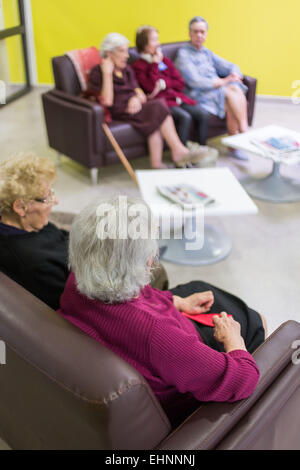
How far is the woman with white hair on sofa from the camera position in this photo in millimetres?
3605

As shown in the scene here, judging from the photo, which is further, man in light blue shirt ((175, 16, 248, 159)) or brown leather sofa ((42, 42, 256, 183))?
man in light blue shirt ((175, 16, 248, 159))

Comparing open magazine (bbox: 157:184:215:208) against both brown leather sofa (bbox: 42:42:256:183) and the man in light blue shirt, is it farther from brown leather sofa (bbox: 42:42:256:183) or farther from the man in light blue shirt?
the man in light blue shirt

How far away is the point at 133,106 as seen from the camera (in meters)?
3.69

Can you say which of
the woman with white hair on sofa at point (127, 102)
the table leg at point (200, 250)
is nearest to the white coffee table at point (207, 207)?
the table leg at point (200, 250)

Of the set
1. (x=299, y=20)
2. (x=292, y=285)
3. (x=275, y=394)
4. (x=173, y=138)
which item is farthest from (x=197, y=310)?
(x=299, y=20)

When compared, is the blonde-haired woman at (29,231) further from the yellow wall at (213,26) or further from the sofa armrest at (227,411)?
the yellow wall at (213,26)

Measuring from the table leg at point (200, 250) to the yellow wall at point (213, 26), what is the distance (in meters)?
2.84

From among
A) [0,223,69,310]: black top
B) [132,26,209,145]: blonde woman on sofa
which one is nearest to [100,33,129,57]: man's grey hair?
[132,26,209,145]: blonde woman on sofa

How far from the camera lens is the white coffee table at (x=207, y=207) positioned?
100 inches

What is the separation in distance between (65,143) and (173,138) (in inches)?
34.8

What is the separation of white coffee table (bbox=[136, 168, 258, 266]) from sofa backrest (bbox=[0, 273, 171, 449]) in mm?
1439

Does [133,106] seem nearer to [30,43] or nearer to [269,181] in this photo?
[269,181]

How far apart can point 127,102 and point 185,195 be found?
150 cm

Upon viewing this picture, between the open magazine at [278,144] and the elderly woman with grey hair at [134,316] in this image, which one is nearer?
the elderly woman with grey hair at [134,316]
